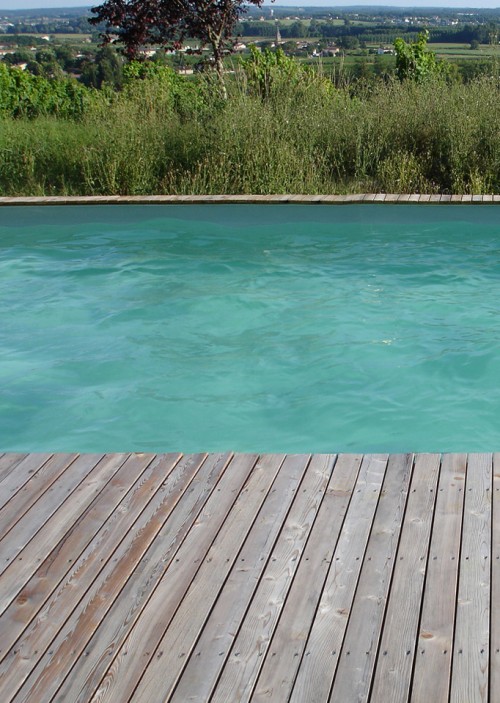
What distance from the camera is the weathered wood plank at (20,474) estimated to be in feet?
8.72

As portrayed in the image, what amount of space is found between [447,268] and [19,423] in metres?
3.10

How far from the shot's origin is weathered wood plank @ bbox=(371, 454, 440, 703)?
6.00ft

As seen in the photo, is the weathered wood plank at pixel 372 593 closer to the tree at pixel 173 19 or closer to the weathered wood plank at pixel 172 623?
the weathered wood plank at pixel 172 623

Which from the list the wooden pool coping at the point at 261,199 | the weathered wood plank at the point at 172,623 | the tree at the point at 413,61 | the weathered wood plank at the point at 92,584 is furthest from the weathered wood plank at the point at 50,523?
the tree at the point at 413,61

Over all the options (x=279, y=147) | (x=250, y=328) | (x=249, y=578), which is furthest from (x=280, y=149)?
(x=249, y=578)

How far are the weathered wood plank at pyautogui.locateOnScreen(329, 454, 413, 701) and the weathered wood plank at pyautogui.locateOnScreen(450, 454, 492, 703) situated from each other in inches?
7.0

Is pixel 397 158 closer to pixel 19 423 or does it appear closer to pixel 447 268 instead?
pixel 447 268

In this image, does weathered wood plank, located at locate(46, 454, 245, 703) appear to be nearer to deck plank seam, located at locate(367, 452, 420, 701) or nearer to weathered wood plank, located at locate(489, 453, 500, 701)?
deck plank seam, located at locate(367, 452, 420, 701)

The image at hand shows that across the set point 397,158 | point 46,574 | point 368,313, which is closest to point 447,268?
point 368,313

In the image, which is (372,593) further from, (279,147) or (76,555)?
(279,147)

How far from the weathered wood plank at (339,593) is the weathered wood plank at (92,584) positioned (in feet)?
1.70

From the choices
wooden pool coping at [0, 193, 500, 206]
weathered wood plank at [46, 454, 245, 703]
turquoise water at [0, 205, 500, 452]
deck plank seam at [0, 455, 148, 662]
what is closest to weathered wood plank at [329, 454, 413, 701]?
weathered wood plank at [46, 454, 245, 703]

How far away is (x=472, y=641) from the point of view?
1920mm

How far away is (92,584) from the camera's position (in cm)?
221
